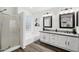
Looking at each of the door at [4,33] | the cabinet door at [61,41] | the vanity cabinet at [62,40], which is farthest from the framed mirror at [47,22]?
the door at [4,33]

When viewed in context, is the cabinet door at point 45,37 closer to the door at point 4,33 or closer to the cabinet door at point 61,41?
the cabinet door at point 61,41

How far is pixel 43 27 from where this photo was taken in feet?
5.07

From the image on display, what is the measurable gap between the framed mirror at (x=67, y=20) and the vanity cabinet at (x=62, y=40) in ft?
0.73

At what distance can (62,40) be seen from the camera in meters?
1.57

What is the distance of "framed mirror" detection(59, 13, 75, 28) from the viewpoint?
1.61 m

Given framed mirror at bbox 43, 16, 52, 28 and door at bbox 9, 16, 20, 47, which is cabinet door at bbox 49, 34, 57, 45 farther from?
door at bbox 9, 16, 20, 47

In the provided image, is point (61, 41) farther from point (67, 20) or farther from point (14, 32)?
point (14, 32)

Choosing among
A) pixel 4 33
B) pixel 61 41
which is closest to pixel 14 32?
pixel 4 33

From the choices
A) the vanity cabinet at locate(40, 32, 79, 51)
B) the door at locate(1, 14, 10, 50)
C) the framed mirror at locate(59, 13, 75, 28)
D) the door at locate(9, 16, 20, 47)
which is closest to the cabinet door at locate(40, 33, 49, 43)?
the vanity cabinet at locate(40, 32, 79, 51)

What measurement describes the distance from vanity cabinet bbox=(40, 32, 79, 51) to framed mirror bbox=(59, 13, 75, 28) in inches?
8.8

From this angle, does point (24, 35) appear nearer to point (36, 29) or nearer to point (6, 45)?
point (36, 29)

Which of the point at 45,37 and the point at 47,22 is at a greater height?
the point at 47,22

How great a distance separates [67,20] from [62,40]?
1.42 feet
